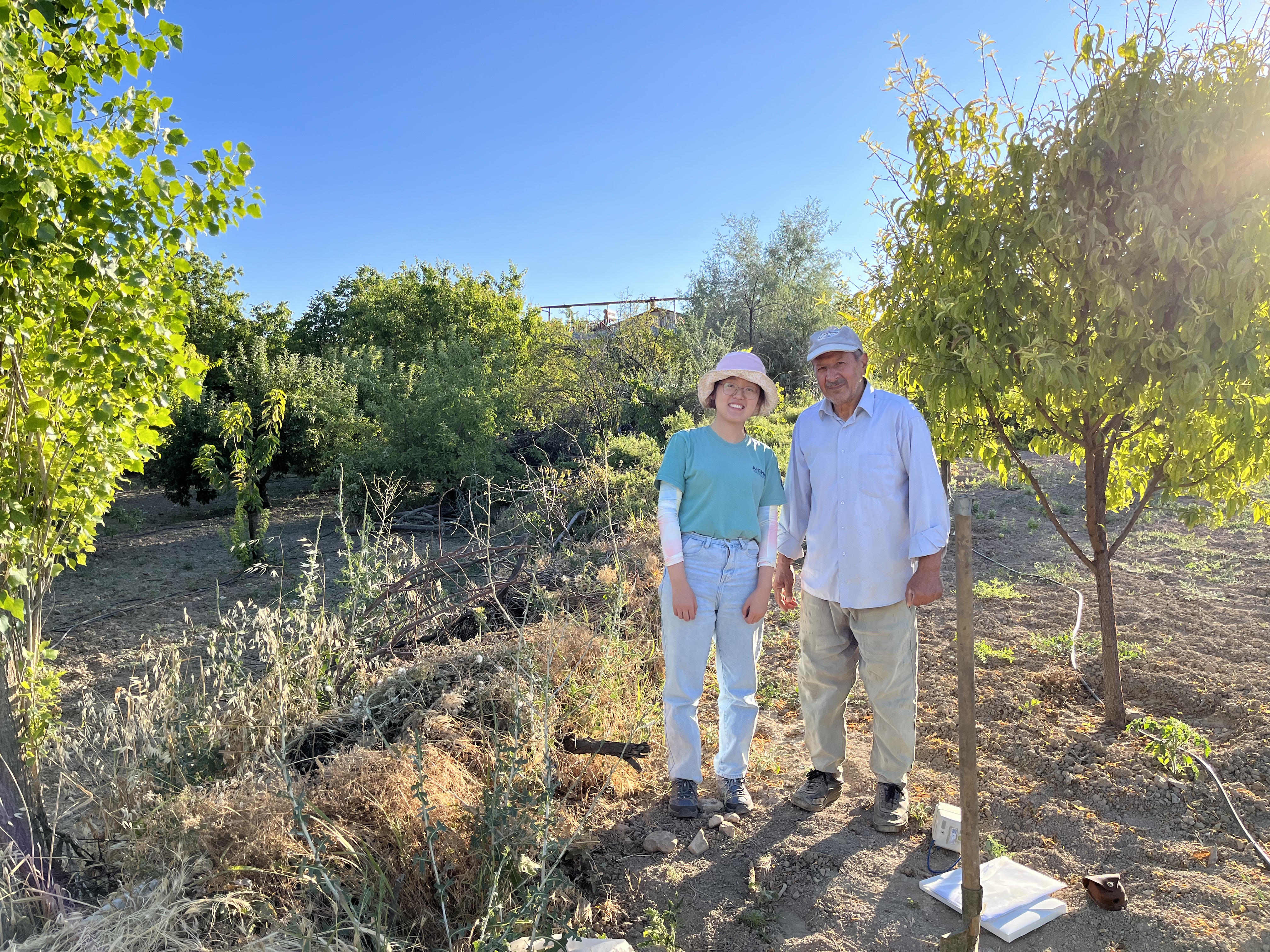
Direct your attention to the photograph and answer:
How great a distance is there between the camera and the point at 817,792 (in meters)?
3.48

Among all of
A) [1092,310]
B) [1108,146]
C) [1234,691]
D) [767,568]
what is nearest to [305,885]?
[767,568]

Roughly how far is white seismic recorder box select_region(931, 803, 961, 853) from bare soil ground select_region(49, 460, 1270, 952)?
6 centimetres

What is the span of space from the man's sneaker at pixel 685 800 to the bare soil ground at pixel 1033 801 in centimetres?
5

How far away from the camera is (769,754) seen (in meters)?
4.05

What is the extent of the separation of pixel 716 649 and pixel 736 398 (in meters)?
1.16

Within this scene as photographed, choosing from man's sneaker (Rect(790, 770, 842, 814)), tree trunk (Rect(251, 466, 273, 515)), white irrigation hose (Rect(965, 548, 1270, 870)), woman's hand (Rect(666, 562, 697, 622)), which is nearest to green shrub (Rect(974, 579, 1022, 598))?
white irrigation hose (Rect(965, 548, 1270, 870))

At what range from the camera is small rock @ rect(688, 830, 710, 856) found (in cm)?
313

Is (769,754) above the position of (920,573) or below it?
below

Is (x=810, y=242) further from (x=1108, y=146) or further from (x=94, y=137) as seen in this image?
(x=94, y=137)

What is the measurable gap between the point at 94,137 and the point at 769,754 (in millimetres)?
4149

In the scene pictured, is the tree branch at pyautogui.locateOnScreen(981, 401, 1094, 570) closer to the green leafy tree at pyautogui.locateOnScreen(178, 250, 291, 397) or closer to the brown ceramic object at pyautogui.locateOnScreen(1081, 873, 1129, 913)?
the brown ceramic object at pyautogui.locateOnScreen(1081, 873, 1129, 913)

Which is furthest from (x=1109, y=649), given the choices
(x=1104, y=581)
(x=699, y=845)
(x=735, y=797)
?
(x=699, y=845)

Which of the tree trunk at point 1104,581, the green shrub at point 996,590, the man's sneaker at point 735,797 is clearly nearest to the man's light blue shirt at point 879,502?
the man's sneaker at point 735,797

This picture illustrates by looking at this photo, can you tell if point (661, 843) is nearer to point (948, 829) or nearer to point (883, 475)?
point (948, 829)
